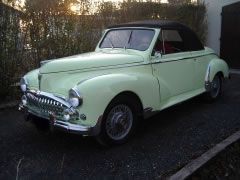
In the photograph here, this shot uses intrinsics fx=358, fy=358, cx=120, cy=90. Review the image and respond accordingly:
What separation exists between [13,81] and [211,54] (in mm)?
→ 4144

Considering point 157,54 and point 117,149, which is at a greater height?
point 157,54

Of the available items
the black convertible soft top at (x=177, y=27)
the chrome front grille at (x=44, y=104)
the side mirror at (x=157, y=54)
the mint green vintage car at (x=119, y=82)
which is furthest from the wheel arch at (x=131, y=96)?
the black convertible soft top at (x=177, y=27)

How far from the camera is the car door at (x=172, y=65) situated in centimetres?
579

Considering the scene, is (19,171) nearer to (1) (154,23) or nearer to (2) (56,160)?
(2) (56,160)

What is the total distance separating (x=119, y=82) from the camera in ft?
15.9

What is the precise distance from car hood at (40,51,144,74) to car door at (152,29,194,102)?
16.6 inches

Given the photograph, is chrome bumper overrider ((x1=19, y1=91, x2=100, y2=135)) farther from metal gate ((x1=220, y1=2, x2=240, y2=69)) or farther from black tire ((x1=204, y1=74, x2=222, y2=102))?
metal gate ((x1=220, y1=2, x2=240, y2=69))

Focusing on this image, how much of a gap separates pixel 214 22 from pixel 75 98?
896cm

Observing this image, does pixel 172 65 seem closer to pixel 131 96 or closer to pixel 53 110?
pixel 131 96

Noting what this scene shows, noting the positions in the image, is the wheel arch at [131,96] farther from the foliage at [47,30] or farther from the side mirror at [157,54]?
the foliage at [47,30]

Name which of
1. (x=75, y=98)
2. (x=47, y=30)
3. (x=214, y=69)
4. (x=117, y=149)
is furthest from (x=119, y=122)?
(x=47, y=30)

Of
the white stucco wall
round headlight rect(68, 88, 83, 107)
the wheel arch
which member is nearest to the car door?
the wheel arch

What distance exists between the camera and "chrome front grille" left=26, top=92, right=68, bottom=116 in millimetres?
4661

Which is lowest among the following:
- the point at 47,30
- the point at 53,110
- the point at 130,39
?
the point at 53,110
